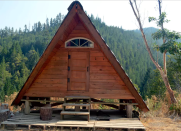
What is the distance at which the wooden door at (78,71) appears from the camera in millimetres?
6742

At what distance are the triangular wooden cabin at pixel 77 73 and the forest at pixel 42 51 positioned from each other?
768 inches

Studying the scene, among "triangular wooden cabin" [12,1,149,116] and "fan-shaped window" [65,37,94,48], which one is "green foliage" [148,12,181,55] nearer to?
"triangular wooden cabin" [12,1,149,116]

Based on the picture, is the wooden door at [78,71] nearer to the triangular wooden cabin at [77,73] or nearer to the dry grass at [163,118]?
the triangular wooden cabin at [77,73]

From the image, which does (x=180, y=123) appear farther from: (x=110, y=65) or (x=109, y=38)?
(x=109, y=38)

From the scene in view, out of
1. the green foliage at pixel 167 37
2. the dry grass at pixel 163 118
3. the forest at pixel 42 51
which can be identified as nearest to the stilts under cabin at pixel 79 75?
the dry grass at pixel 163 118

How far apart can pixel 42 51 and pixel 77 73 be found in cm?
8925

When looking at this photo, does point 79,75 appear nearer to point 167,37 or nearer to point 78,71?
point 78,71

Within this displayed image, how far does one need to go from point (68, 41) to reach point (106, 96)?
2767mm

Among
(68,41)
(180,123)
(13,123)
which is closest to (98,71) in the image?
(68,41)

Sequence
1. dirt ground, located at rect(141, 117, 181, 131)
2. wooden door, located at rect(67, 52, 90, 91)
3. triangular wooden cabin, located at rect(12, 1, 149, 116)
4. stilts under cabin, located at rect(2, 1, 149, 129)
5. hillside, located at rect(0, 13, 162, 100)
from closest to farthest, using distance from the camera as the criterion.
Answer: dirt ground, located at rect(141, 117, 181, 131) → stilts under cabin, located at rect(2, 1, 149, 129) → triangular wooden cabin, located at rect(12, 1, 149, 116) → wooden door, located at rect(67, 52, 90, 91) → hillside, located at rect(0, 13, 162, 100)

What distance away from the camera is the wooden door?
6742 millimetres

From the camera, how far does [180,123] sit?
267 inches

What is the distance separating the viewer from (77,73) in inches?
267

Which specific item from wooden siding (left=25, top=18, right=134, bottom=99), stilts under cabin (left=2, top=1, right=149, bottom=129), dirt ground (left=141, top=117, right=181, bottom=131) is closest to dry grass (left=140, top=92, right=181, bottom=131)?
dirt ground (left=141, top=117, right=181, bottom=131)
